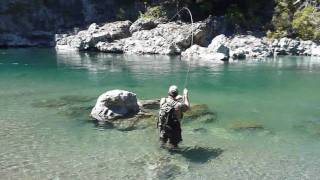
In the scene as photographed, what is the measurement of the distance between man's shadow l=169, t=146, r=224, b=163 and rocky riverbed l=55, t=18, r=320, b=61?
30557 mm

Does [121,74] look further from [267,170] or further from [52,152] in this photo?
[267,170]

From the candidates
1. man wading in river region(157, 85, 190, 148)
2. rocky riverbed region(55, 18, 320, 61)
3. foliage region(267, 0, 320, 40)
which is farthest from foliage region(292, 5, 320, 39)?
man wading in river region(157, 85, 190, 148)

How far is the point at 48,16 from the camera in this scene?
229 ft

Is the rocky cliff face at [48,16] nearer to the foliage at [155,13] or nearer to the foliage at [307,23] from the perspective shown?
the foliage at [155,13]

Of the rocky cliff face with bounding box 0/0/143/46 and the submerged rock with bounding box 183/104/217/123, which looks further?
the rocky cliff face with bounding box 0/0/143/46

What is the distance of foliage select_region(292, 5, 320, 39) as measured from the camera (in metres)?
54.1

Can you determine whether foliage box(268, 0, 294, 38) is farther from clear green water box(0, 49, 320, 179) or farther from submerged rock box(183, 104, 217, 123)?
submerged rock box(183, 104, 217, 123)

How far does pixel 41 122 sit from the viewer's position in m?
21.8

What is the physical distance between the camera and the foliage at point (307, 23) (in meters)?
54.1

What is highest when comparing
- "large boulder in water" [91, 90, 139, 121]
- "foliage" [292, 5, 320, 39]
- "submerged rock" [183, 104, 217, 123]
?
"foliage" [292, 5, 320, 39]

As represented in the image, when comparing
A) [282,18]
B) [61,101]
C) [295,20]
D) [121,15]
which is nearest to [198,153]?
[61,101]

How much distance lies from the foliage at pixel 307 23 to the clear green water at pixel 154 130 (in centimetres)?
1503

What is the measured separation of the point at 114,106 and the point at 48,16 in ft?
167

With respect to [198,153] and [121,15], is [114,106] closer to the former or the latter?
[198,153]
